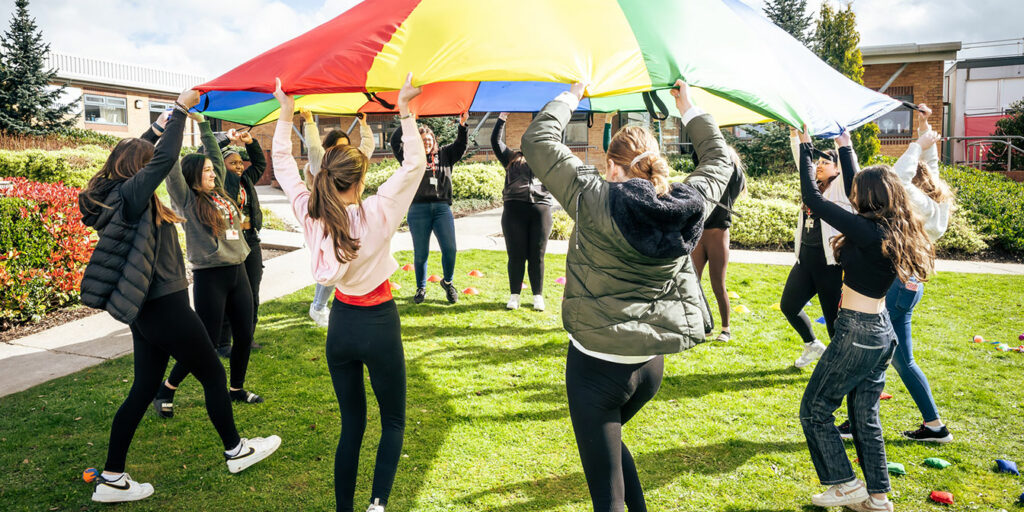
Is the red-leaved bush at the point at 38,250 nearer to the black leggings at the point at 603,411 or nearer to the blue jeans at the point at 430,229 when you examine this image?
the blue jeans at the point at 430,229

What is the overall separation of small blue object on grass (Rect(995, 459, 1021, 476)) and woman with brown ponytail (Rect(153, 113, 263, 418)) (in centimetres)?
497

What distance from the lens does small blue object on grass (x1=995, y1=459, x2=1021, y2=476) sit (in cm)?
363

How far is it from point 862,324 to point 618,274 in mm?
1570

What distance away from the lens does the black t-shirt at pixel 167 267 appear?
336 centimetres

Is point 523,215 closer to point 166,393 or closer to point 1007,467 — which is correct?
point 166,393

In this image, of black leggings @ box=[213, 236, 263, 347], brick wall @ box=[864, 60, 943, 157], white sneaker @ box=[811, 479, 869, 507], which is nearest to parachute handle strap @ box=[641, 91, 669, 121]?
white sneaker @ box=[811, 479, 869, 507]

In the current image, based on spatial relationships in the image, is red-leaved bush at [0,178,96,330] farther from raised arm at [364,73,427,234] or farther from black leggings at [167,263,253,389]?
raised arm at [364,73,427,234]

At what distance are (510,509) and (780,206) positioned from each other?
10.8m

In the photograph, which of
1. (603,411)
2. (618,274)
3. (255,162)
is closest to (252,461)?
(603,411)

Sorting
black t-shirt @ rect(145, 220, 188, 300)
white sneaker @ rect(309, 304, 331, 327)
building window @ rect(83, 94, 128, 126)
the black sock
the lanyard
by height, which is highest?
building window @ rect(83, 94, 128, 126)

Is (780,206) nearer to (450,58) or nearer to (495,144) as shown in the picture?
(495,144)

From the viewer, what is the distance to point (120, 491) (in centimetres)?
336

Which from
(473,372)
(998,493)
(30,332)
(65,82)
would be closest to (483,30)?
(473,372)

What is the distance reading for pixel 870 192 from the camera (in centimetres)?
309
